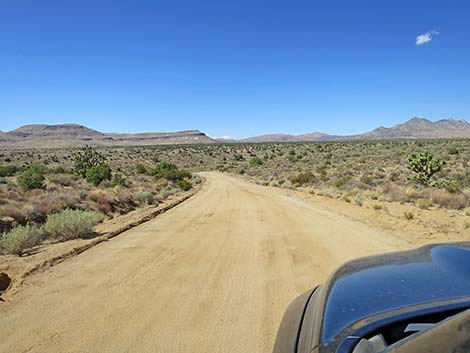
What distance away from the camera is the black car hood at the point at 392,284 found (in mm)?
1890

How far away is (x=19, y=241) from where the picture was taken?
8031mm

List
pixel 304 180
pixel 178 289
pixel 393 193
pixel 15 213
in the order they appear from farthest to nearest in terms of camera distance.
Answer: pixel 304 180
pixel 393 193
pixel 15 213
pixel 178 289

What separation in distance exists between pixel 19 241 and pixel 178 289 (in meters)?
5.24

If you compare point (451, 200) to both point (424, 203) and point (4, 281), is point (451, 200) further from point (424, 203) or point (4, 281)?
point (4, 281)

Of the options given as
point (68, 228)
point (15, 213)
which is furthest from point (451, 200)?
point (15, 213)

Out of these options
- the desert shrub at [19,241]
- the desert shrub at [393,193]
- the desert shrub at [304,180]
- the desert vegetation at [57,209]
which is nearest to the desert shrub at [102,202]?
the desert vegetation at [57,209]

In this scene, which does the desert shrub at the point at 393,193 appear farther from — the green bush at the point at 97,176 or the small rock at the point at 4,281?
the green bush at the point at 97,176

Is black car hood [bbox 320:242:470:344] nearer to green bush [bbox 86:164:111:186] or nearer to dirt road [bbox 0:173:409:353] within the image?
dirt road [bbox 0:173:409:353]

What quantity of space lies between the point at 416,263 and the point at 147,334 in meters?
3.13

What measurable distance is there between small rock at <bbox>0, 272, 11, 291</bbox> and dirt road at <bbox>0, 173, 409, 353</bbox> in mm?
402

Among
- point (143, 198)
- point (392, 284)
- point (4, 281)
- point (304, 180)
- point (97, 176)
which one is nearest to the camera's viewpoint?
point (392, 284)

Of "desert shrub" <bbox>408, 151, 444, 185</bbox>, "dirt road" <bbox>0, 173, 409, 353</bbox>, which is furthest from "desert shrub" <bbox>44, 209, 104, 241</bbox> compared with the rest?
"desert shrub" <bbox>408, 151, 444, 185</bbox>

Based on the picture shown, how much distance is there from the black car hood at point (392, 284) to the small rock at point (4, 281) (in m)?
5.85

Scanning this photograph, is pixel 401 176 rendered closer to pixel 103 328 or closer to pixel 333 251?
pixel 333 251
